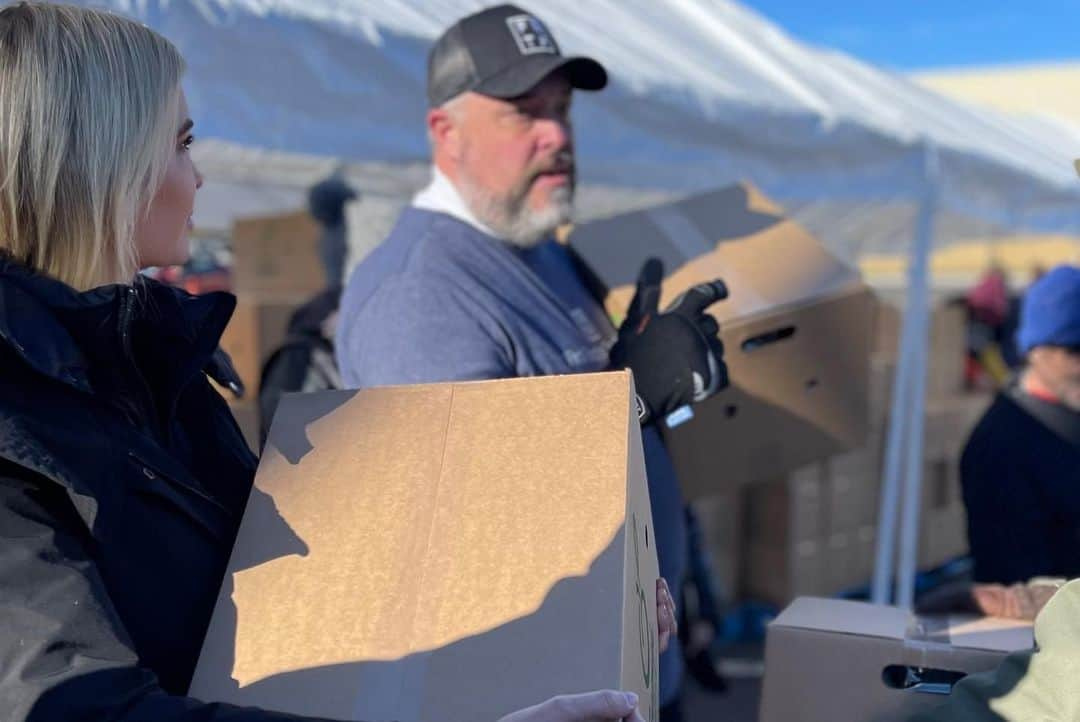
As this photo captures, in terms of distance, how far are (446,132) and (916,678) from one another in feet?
3.80

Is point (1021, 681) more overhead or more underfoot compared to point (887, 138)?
more overhead

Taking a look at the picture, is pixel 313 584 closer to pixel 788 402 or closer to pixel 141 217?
pixel 141 217

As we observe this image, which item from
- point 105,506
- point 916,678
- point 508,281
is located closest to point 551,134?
point 508,281

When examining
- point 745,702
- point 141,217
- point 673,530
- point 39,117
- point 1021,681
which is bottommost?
point 745,702

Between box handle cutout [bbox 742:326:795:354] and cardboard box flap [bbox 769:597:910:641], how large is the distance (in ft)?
1.43

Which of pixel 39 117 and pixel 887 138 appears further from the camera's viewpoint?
pixel 887 138

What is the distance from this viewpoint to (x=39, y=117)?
0.94m

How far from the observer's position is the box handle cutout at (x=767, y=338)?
5.79 feet

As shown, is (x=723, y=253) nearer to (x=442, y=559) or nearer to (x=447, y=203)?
(x=447, y=203)

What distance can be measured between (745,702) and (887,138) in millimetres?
2132

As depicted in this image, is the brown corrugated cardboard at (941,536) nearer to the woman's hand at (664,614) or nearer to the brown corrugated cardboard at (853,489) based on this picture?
the brown corrugated cardboard at (853,489)

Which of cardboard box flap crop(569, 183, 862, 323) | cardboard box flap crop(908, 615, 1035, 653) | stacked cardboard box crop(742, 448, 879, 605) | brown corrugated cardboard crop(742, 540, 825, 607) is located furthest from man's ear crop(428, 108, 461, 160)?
brown corrugated cardboard crop(742, 540, 825, 607)

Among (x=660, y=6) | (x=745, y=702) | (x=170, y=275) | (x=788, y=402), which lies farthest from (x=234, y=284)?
(x=788, y=402)

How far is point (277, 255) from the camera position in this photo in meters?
4.57
